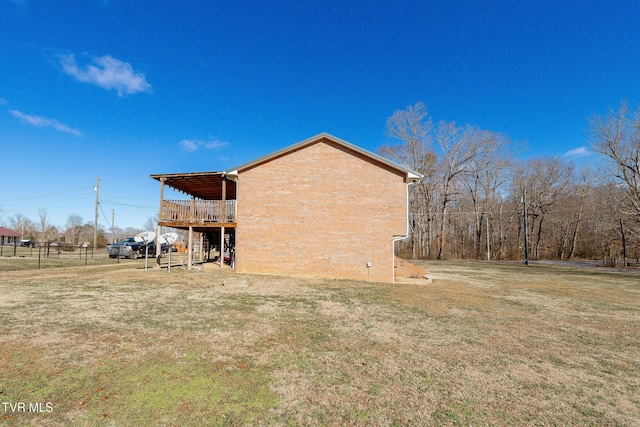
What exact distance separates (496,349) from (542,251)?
37.4 meters

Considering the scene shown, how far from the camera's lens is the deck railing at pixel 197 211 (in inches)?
566

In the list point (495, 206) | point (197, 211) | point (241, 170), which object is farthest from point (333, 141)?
point (495, 206)

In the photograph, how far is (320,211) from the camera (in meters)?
13.1

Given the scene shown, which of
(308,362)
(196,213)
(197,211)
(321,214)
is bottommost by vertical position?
(308,362)

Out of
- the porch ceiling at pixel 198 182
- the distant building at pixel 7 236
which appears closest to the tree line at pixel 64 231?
the distant building at pixel 7 236

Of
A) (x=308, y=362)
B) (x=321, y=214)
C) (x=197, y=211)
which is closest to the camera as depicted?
(x=308, y=362)

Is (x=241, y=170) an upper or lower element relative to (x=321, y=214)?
upper

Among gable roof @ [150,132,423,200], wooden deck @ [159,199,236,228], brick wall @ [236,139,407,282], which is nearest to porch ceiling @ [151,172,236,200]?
gable roof @ [150,132,423,200]

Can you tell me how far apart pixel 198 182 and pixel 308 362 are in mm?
14625

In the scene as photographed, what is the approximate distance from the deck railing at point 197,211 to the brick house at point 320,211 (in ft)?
0.84

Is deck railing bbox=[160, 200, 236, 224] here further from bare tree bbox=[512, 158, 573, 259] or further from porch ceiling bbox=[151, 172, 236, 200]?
bare tree bbox=[512, 158, 573, 259]

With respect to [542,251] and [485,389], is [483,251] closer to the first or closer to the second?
[542,251]

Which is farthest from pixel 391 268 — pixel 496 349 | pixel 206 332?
pixel 206 332

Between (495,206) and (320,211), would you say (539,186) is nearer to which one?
(495,206)
